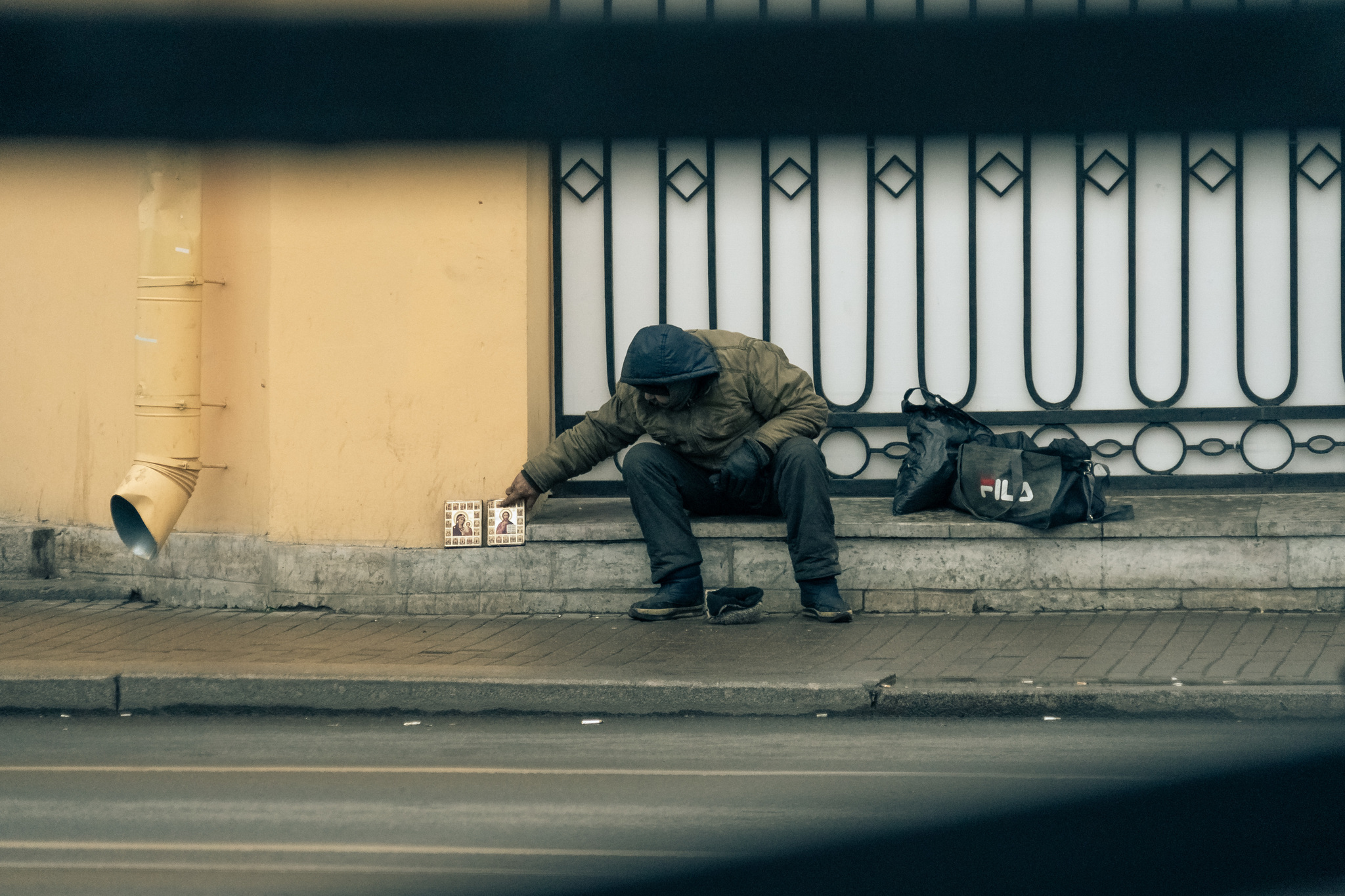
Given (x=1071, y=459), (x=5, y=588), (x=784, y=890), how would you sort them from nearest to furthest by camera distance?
(x=784, y=890) → (x=1071, y=459) → (x=5, y=588)

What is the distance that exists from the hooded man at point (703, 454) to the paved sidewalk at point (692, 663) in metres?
0.23

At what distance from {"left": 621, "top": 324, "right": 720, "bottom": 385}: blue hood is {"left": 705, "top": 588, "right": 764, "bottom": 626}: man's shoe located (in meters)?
0.88

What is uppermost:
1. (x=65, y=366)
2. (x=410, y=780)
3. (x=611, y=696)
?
(x=65, y=366)

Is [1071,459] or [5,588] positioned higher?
[1071,459]

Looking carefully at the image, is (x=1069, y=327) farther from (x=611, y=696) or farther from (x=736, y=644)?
(x=611, y=696)

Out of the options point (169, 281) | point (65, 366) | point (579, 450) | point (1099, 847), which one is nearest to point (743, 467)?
point (579, 450)

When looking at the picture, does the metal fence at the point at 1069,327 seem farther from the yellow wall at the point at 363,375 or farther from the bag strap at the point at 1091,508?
the bag strap at the point at 1091,508

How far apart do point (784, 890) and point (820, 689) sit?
4368 mm

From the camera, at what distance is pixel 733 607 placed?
235 inches

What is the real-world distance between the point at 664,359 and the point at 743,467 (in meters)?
0.56

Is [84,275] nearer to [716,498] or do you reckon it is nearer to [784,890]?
[716,498]

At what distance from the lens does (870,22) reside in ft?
1.64

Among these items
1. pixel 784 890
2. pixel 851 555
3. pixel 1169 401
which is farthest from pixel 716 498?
pixel 784 890

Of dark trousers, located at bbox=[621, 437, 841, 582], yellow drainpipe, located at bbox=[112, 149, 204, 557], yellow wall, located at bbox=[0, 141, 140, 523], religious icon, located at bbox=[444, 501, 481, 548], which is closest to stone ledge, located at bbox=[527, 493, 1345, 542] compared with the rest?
dark trousers, located at bbox=[621, 437, 841, 582]
